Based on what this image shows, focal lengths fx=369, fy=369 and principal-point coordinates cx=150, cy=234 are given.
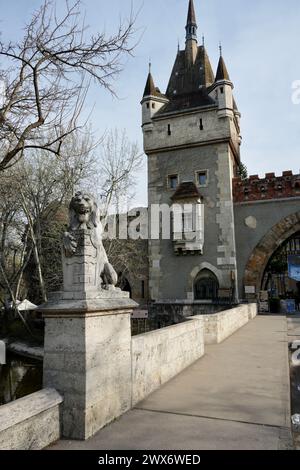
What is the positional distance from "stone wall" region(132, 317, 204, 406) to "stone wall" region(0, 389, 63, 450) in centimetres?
134

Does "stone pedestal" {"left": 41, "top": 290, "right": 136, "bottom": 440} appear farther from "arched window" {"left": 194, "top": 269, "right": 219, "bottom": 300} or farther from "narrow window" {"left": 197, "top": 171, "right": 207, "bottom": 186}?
"narrow window" {"left": 197, "top": 171, "right": 207, "bottom": 186}

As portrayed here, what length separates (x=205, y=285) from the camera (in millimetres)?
20750

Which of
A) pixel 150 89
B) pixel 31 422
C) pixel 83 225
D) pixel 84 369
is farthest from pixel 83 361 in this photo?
pixel 150 89

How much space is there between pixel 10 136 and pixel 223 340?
7470 mm

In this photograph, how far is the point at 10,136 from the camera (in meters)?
7.04

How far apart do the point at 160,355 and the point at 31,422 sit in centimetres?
274

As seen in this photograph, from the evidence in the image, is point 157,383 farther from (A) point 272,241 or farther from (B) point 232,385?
(A) point 272,241

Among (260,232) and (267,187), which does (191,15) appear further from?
(260,232)

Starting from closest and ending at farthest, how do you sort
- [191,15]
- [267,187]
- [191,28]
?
[267,187] → [191,28] → [191,15]

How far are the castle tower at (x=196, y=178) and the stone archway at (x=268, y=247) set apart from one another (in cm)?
90

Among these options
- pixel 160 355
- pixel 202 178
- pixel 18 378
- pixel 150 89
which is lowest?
pixel 18 378

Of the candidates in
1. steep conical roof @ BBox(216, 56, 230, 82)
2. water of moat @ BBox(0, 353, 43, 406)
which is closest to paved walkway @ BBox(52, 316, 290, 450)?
water of moat @ BBox(0, 353, 43, 406)

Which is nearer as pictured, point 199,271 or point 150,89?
point 199,271
